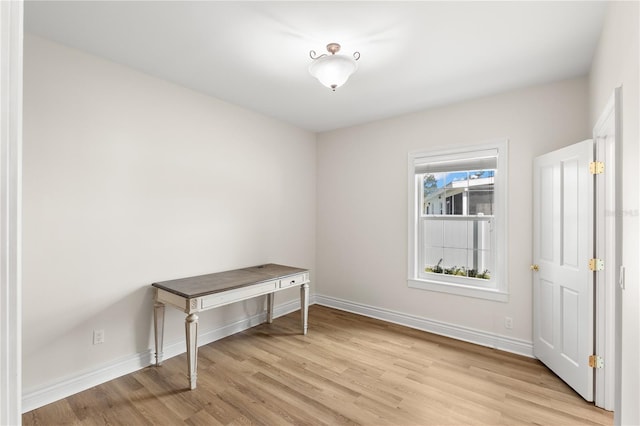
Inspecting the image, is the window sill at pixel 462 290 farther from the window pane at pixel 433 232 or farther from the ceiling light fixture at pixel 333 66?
the ceiling light fixture at pixel 333 66

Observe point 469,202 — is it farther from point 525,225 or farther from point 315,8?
point 315,8

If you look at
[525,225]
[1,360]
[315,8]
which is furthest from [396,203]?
[1,360]

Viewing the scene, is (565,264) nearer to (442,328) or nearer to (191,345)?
(442,328)

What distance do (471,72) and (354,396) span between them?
2943mm

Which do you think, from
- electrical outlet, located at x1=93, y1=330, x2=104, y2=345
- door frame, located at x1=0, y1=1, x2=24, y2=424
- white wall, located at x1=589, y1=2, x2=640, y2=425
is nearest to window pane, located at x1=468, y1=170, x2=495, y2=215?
white wall, located at x1=589, y1=2, x2=640, y2=425

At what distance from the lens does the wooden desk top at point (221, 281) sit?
2.63m

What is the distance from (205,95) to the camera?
330 cm

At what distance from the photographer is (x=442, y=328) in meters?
3.56

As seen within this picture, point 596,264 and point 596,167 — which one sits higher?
point 596,167

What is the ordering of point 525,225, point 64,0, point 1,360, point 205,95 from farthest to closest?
point 205,95 → point 525,225 → point 64,0 → point 1,360

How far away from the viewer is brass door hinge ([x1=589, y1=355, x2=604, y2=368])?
2.23m

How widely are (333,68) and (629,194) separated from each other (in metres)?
1.88

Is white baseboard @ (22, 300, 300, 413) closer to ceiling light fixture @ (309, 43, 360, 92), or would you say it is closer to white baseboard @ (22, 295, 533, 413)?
white baseboard @ (22, 295, 533, 413)

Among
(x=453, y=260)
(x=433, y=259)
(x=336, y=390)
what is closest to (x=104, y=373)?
(x=336, y=390)
